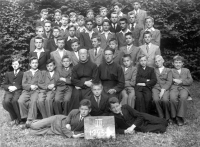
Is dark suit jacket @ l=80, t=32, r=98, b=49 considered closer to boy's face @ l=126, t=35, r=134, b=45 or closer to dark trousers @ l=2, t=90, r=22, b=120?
boy's face @ l=126, t=35, r=134, b=45

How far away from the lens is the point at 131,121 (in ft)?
17.5

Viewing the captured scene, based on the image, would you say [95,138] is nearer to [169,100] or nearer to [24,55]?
[169,100]

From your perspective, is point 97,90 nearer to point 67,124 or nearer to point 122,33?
point 67,124

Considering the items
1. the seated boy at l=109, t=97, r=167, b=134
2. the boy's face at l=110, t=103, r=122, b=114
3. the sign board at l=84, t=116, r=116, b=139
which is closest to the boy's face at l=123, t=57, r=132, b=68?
the seated boy at l=109, t=97, r=167, b=134

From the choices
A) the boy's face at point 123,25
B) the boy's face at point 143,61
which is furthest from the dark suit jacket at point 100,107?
the boy's face at point 123,25

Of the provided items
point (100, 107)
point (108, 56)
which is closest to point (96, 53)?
point (108, 56)

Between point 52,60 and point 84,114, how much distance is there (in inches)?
76.1

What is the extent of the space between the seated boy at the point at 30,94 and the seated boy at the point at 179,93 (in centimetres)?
329

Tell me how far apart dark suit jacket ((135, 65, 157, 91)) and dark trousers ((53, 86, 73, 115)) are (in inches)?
68.4

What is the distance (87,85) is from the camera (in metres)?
6.09

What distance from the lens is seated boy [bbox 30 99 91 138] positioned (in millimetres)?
5102

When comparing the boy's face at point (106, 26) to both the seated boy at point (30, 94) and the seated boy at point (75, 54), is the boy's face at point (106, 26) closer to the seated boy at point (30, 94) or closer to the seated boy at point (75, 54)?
the seated boy at point (75, 54)

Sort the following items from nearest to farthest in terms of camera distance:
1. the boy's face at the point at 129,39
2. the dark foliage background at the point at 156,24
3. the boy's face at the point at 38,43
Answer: the boy's face at the point at 38,43, the boy's face at the point at 129,39, the dark foliage background at the point at 156,24

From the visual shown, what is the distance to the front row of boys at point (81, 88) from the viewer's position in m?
5.99
